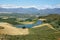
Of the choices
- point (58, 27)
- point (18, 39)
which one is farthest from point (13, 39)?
point (58, 27)

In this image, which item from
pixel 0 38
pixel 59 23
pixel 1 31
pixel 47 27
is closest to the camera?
pixel 0 38

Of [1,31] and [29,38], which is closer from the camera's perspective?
[29,38]

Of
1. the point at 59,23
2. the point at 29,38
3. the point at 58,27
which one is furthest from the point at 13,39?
the point at 59,23

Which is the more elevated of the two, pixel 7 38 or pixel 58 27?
pixel 7 38

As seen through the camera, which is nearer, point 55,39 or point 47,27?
point 55,39

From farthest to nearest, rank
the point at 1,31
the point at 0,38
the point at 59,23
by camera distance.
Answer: the point at 59,23, the point at 1,31, the point at 0,38

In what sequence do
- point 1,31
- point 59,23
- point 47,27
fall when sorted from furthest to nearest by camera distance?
point 59,23
point 47,27
point 1,31

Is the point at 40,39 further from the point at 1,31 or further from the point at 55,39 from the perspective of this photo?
the point at 1,31

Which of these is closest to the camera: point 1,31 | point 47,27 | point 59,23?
point 1,31

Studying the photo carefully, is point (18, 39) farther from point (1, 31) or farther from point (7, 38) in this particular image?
point (1, 31)
